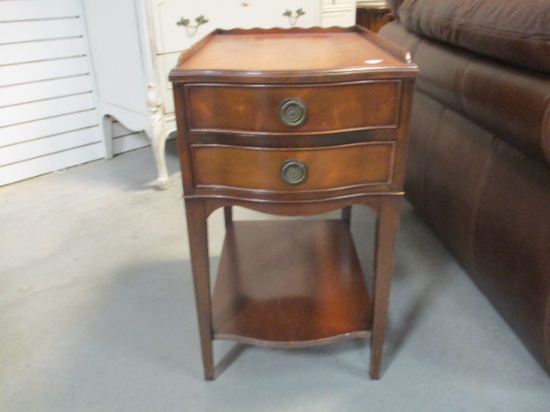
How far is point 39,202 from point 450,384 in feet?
4.40

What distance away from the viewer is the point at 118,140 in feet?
6.54

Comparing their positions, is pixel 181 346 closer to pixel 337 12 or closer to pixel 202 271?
pixel 202 271

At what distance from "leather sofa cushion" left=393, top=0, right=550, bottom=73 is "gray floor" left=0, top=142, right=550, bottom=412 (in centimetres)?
53

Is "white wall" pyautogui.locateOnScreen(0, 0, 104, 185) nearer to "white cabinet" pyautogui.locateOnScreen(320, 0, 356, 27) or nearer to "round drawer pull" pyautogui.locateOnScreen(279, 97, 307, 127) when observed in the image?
"white cabinet" pyautogui.locateOnScreen(320, 0, 356, 27)

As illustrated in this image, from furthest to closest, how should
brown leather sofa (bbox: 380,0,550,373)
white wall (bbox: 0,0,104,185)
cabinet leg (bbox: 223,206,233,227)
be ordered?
white wall (bbox: 0,0,104,185) < cabinet leg (bbox: 223,206,233,227) < brown leather sofa (bbox: 380,0,550,373)

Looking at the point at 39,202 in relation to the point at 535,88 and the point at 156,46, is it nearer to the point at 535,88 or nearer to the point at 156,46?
the point at 156,46

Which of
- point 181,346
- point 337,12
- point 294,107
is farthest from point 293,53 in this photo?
point 337,12

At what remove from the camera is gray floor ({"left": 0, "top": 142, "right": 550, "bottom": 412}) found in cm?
85

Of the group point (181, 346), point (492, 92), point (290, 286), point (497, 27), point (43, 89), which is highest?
point (497, 27)

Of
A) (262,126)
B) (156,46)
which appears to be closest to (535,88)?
(262,126)

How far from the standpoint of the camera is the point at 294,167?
27.3 inches

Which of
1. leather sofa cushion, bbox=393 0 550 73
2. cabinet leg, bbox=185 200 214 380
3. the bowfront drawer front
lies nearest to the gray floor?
cabinet leg, bbox=185 200 214 380

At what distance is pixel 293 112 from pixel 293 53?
0.18 meters

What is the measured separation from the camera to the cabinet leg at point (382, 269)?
748mm
